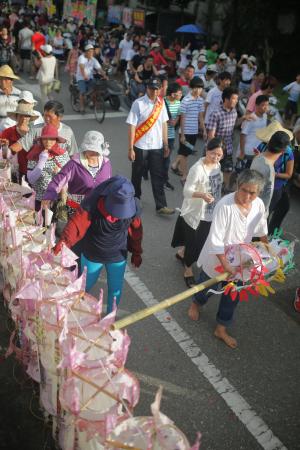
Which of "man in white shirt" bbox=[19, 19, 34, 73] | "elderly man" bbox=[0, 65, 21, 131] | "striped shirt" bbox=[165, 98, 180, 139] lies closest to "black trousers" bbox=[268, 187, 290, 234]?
"striped shirt" bbox=[165, 98, 180, 139]

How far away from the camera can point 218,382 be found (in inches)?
149

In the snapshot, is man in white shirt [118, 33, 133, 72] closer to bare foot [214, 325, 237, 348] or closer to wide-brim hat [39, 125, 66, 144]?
wide-brim hat [39, 125, 66, 144]

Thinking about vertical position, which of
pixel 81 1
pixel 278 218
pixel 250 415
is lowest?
pixel 250 415

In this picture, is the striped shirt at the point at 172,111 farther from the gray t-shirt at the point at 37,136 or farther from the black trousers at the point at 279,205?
the gray t-shirt at the point at 37,136

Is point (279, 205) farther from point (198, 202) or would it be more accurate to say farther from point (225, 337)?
point (225, 337)

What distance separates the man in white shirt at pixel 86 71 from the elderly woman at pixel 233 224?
314 inches

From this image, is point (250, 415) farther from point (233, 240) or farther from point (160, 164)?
point (160, 164)

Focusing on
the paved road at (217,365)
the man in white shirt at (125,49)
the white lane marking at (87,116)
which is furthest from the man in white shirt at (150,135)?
the man in white shirt at (125,49)

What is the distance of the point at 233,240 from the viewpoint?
3842mm

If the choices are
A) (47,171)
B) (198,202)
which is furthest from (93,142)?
(198,202)

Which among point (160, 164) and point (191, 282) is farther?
point (160, 164)

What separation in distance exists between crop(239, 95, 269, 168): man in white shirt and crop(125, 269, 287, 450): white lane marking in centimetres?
288

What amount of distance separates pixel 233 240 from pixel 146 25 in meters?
21.6

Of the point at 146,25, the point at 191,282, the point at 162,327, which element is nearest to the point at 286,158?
the point at 191,282
